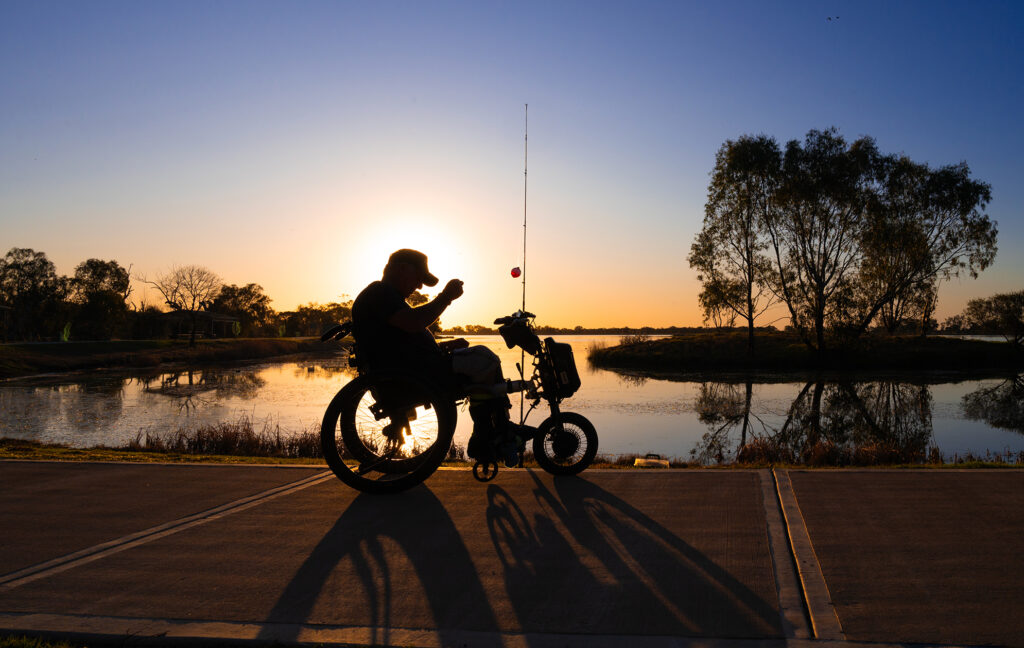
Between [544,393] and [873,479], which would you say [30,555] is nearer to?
[544,393]

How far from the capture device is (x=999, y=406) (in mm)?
19250

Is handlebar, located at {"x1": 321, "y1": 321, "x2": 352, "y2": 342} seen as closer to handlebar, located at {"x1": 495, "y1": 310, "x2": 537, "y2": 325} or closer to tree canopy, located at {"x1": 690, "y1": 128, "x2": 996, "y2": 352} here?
handlebar, located at {"x1": 495, "y1": 310, "x2": 537, "y2": 325}

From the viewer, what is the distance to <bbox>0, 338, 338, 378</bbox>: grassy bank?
36844 mm

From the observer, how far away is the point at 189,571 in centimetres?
306

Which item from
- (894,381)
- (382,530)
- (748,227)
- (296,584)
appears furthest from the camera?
(748,227)

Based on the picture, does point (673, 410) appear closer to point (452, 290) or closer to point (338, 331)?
point (338, 331)

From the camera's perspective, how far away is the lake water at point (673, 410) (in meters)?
13.5

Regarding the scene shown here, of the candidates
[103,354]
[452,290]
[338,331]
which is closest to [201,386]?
[103,354]

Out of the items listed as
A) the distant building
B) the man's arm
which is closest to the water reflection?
the man's arm

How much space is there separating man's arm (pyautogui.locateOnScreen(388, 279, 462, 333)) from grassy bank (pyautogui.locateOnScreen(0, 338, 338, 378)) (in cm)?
3665

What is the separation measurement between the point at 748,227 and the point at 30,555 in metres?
37.1

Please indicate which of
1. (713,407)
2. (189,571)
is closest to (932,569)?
(189,571)

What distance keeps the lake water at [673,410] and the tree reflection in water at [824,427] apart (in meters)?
0.05

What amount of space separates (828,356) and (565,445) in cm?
3532
